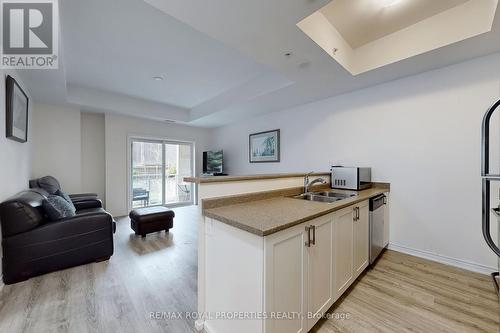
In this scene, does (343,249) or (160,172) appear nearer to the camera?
(343,249)

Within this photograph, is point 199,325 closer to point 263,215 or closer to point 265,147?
point 263,215

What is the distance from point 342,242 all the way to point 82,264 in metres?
2.91

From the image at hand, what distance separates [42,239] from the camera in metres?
2.12

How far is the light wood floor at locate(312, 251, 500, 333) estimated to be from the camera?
1502 millimetres

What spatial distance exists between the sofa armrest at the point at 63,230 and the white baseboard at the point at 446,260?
12.6ft

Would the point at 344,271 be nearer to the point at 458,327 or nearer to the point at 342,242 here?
the point at 342,242

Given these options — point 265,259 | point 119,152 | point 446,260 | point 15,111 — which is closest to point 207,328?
point 265,259

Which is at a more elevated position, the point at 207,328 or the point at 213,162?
the point at 213,162

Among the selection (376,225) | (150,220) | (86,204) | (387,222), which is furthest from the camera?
(86,204)

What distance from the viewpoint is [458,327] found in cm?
149

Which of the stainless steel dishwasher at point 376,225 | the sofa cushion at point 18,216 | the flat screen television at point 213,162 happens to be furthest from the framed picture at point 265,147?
the sofa cushion at point 18,216

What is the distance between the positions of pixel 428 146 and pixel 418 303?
6.00 ft

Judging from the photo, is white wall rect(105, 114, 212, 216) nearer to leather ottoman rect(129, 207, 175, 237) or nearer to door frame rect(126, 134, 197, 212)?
door frame rect(126, 134, 197, 212)

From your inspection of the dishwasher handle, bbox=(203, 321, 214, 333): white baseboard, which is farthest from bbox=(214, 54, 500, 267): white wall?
bbox=(203, 321, 214, 333): white baseboard
